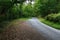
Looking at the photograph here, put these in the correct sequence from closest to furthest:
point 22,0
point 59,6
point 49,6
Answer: point 22,0
point 59,6
point 49,6

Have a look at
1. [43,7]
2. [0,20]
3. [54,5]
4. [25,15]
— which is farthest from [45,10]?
[0,20]

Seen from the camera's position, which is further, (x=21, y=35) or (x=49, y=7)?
(x=49, y=7)

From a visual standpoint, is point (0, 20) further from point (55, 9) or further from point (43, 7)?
point (43, 7)

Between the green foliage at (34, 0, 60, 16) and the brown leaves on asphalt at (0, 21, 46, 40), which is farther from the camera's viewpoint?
the green foliage at (34, 0, 60, 16)

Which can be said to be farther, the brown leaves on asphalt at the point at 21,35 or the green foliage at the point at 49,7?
the green foliage at the point at 49,7

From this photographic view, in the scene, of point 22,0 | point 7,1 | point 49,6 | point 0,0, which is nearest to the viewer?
point 0,0

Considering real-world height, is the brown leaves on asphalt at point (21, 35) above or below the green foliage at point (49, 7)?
above

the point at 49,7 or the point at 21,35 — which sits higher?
the point at 21,35

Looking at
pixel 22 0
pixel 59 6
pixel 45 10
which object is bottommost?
pixel 45 10

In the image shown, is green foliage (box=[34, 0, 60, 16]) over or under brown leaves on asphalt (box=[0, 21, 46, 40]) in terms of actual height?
under

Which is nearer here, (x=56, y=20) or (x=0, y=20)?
(x=0, y=20)

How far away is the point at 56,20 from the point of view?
27.0 meters

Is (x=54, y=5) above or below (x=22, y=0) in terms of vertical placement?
below

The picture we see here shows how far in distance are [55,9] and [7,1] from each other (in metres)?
27.6
